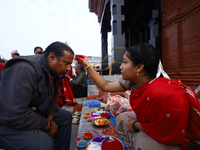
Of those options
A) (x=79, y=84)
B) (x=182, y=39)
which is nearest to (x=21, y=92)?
(x=79, y=84)

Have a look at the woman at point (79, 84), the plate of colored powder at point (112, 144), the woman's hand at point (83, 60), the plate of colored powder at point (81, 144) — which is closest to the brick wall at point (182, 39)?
the plate of colored powder at point (112, 144)

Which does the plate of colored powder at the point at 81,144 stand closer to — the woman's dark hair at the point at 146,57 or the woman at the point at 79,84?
the woman's dark hair at the point at 146,57

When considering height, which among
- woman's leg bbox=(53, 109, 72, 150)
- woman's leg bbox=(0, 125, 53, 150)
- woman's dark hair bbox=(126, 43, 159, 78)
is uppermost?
woman's dark hair bbox=(126, 43, 159, 78)

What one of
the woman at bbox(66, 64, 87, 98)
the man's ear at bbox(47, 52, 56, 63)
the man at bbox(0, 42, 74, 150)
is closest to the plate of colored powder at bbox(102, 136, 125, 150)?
the man at bbox(0, 42, 74, 150)

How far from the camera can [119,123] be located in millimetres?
1944

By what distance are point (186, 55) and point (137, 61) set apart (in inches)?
120

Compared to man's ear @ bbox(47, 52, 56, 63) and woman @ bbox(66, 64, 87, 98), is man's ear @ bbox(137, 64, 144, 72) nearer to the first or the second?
man's ear @ bbox(47, 52, 56, 63)

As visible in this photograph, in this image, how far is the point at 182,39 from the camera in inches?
144

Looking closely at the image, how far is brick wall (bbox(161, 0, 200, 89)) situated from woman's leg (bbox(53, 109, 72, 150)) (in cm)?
346

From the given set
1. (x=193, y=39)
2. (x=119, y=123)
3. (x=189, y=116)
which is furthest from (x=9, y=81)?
(x=193, y=39)

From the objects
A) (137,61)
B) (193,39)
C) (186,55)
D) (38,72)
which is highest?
(193,39)

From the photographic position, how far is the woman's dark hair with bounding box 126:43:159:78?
4.69 ft

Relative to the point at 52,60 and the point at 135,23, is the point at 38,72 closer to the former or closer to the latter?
the point at 52,60

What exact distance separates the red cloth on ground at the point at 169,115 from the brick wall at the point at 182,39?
253 centimetres
